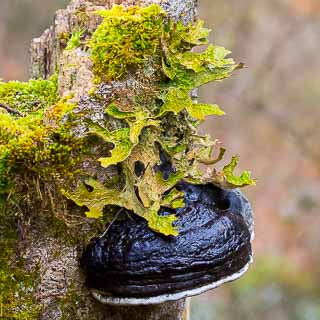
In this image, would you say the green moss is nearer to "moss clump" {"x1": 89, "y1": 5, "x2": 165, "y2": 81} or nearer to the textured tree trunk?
the textured tree trunk

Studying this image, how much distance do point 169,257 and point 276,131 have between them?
7.95 m

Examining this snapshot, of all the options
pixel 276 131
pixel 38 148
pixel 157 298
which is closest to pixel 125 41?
pixel 38 148

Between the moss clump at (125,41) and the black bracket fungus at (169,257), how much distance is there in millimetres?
442

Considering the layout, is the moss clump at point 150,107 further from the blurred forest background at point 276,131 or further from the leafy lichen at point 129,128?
the blurred forest background at point 276,131

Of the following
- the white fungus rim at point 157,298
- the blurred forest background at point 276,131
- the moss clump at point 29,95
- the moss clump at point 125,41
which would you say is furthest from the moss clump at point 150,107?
the blurred forest background at point 276,131

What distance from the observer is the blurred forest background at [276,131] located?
24.9ft

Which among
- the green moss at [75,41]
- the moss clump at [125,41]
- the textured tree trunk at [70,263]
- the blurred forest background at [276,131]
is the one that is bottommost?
the blurred forest background at [276,131]

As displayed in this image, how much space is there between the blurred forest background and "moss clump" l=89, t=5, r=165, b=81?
5.68 meters

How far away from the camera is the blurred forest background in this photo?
759 centimetres

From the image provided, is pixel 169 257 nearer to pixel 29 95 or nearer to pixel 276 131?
pixel 29 95

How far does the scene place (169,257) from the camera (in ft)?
5.75

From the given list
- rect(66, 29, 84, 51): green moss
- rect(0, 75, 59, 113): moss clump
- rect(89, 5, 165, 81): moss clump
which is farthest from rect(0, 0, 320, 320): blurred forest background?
rect(89, 5, 165, 81): moss clump

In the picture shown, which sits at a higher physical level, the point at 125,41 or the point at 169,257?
the point at 125,41

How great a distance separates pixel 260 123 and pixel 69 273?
314 inches
